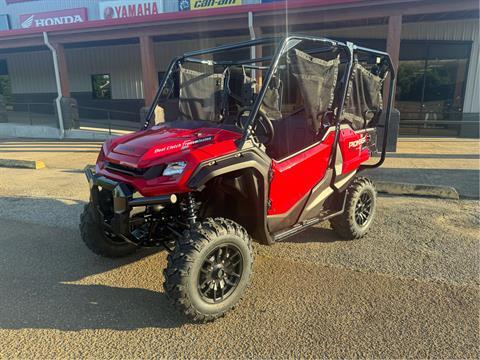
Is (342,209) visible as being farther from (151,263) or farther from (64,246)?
(64,246)

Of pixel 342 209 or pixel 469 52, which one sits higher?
pixel 469 52

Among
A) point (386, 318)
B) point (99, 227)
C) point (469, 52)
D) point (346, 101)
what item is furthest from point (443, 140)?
point (99, 227)

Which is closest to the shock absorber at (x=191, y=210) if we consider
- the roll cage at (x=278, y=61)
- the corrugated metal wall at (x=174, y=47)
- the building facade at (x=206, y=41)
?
the roll cage at (x=278, y=61)

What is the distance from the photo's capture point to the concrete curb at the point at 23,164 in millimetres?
8102

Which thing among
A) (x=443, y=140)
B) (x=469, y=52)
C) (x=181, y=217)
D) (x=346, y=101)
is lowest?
(x=443, y=140)

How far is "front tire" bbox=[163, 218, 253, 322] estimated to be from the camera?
2512mm

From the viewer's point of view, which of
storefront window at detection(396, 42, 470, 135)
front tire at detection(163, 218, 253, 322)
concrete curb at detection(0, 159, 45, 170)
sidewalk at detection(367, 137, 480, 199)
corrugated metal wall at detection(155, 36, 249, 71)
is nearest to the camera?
front tire at detection(163, 218, 253, 322)

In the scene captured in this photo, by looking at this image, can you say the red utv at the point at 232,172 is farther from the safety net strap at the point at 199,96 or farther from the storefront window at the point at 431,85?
the storefront window at the point at 431,85

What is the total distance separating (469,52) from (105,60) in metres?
15.2

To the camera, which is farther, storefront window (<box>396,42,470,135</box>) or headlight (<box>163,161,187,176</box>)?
storefront window (<box>396,42,470,135</box>)

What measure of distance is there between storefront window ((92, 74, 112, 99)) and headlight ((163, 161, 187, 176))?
16367 mm

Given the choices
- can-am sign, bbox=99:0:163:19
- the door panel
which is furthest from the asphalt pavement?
can-am sign, bbox=99:0:163:19

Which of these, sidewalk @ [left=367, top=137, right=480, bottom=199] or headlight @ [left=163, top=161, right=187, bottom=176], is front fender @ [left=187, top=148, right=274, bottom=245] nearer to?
headlight @ [left=163, top=161, right=187, bottom=176]

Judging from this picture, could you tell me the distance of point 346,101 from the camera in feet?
12.6
